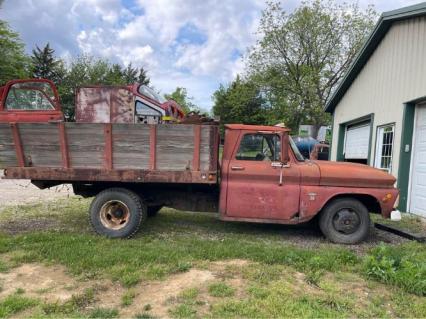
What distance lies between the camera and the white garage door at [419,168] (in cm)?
923

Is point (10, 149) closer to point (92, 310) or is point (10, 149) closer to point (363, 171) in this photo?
point (92, 310)

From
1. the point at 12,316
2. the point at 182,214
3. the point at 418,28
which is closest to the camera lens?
the point at 12,316

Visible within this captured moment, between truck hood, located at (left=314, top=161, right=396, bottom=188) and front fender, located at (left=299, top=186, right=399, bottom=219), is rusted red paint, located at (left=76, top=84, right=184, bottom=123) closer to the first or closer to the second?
front fender, located at (left=299, top=186, right=399, bottom=219)

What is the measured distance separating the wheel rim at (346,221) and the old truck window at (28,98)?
532 centimetres

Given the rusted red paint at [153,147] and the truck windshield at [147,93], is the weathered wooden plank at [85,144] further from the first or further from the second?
the truck windshield at [147,93]

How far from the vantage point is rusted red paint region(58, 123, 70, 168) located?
246 inches

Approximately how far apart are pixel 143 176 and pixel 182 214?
2626 mm

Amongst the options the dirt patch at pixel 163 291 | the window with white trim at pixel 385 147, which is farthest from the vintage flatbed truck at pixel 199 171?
the window with white trim at pixel 385 147

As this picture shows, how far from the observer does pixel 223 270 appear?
5.02 m

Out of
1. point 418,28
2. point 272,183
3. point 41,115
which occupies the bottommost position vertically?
point 272,183

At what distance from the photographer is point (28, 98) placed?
283 inches

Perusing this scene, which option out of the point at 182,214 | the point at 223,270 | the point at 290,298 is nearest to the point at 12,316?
the point at 223,270

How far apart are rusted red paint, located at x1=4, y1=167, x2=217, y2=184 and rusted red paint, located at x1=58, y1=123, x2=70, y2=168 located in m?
0.11

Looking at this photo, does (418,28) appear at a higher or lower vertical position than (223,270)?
higher
